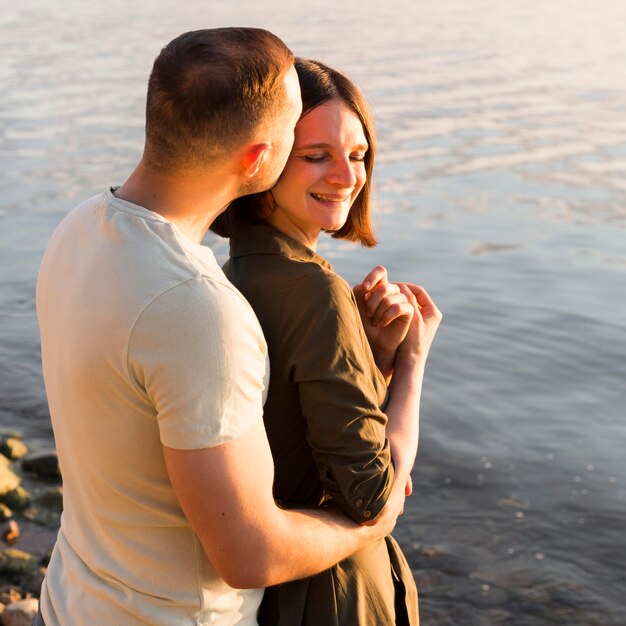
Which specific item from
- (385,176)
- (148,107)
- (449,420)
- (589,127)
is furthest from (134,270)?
(589,127)

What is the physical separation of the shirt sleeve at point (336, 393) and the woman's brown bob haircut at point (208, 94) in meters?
0.46

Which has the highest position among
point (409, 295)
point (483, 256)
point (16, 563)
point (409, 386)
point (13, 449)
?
point (409, 295)

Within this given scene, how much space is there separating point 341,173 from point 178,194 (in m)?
0.77

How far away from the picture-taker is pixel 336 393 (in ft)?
8.65

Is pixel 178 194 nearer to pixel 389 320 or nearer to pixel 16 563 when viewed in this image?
pixel 389 320

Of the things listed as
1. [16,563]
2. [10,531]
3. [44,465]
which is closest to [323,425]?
[16,563]

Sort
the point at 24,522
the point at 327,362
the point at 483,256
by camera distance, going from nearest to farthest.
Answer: the point at 327,362 → the point at 24,522 → the point at 483,256

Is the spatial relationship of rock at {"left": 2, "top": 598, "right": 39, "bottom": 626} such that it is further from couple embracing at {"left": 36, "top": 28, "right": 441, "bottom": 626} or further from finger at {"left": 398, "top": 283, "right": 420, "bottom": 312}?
finger at {"left": 398, "top": 283, "right": 420, "bottom": 312}

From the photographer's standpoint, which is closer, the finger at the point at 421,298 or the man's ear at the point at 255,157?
the man's ear at the point at 255,157

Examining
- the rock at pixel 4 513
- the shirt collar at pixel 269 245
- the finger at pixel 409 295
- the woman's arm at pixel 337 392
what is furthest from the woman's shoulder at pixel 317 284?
the rock at pixel 4 513

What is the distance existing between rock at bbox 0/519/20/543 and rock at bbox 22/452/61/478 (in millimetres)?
685

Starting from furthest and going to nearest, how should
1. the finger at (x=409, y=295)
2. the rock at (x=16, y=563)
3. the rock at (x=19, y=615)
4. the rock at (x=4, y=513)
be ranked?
the rock at (x=4, y=513)
the rock at (x=16, y=563)
the rock at (x=19, y=615)
the finger at (x=409, y=295)

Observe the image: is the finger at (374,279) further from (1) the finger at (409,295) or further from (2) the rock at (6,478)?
(2) the rock at (6,478)

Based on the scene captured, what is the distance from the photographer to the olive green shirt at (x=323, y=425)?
8.66 ft
